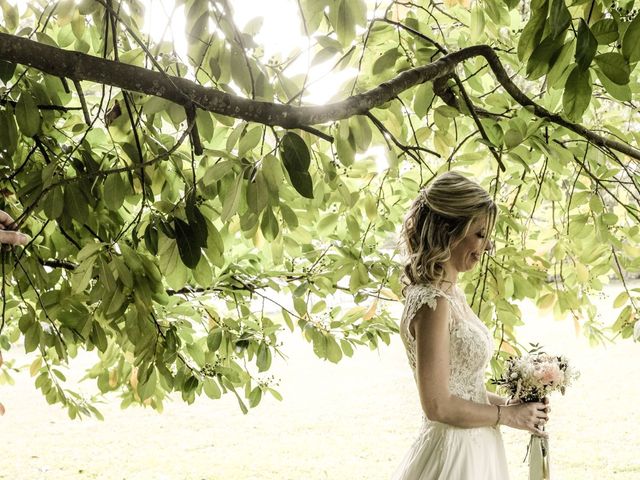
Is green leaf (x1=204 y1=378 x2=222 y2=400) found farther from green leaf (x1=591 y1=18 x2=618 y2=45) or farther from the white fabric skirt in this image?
green leaf (x1=591 y1=18 x2=618 y2=45)

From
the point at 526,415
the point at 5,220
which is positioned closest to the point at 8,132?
the point at 5,220

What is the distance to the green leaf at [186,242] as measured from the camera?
4.51 feet

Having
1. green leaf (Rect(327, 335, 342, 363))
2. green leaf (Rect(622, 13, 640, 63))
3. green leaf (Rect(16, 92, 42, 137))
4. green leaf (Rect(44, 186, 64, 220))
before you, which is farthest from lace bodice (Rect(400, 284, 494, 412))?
green leaf (Rect(622, 13, 640, 63))

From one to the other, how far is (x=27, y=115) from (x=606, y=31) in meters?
1.41

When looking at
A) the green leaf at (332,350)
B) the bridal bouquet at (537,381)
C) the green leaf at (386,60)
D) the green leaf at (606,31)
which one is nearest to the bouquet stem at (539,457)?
the bridal bouquet at (537,381)

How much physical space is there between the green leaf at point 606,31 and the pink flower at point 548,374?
1.44 metres

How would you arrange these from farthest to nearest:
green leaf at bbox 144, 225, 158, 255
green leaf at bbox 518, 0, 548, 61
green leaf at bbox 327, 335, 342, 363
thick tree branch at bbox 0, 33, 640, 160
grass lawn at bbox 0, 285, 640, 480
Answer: grass lawn at bbox 0, 285, 640, 480 → green leaf at bbox 327, 335, 342, 363 → green leaf at bbox 144, 225, 158, 255 → thick tree branch at bbox 0, 33, 640, 160 → green leaf at bbox 518, 0, 548, 61

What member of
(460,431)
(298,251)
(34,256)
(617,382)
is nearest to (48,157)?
(34,256)

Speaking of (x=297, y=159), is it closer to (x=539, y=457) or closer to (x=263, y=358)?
(x=263, y=358)

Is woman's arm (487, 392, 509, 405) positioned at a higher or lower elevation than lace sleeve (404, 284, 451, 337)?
lower

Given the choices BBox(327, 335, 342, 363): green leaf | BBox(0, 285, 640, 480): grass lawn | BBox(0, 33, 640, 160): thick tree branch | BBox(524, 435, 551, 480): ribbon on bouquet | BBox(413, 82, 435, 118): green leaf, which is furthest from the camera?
BBox(0, 285, 640, 480): grass lawn

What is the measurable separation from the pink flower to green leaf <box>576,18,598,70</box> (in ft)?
4.91

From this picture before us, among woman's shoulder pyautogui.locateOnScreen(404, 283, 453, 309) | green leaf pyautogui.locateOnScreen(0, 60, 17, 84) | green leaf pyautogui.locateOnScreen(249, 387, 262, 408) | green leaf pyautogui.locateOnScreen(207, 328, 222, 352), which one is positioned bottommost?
green leaf pyautogui.locateOnScreen(249, 387, 262, 408)

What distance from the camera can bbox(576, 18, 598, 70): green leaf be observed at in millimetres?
853
